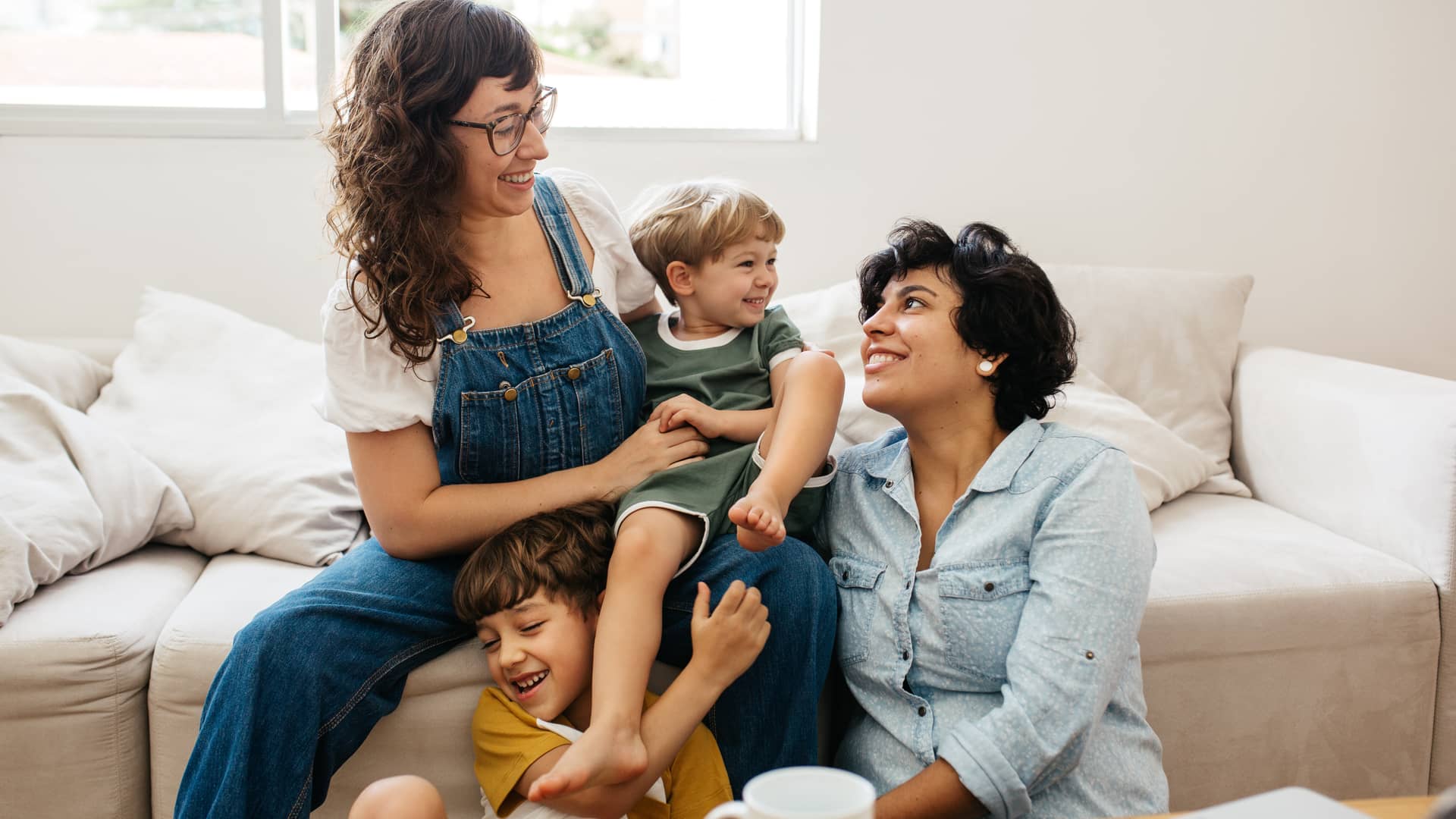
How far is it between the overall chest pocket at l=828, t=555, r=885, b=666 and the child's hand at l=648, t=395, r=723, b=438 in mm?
266

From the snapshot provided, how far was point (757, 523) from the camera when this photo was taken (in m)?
1.26

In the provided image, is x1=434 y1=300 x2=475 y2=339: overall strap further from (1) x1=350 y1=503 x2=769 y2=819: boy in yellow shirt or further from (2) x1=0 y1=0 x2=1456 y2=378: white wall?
(2) x1=0 y1=0 x2=1456 y2=378: white wall

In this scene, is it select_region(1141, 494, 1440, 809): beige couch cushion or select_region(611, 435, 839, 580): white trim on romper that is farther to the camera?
select_region(1141, 494, 1440, 809): beige couch cushion

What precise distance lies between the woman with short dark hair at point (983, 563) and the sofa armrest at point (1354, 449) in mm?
761

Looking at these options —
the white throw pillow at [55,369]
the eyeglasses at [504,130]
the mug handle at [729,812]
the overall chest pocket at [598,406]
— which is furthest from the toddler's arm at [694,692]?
the white throw pillow at [55,369]

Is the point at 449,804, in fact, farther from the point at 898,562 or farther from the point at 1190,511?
the point at 1190,511

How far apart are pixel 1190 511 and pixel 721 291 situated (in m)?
0.99

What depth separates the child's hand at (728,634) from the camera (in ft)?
4.25

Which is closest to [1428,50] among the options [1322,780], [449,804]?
[1322,780]

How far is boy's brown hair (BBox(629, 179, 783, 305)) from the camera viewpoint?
1.67m

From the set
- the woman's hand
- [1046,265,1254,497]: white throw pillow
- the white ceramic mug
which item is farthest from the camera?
[1046,265,1254,497]: white throw pillow

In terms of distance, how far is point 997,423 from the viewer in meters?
1.43

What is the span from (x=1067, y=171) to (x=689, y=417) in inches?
63.0

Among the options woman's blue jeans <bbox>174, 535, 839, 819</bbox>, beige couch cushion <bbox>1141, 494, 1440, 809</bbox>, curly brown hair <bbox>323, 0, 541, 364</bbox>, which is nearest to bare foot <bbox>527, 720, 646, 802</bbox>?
woman's blue jeans <bbox>174, 535, 839, 819</bbox>
